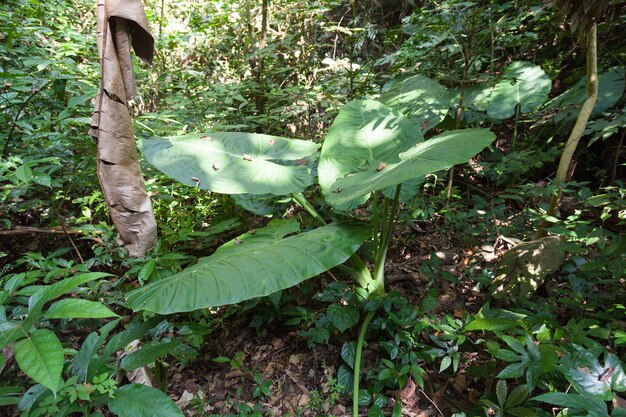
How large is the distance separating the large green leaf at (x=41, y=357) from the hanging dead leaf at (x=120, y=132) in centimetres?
82

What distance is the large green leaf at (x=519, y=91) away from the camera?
2.44 m

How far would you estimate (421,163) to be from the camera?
1.31m

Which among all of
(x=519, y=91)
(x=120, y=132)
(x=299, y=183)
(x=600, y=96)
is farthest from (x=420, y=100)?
(x=120, y=132)

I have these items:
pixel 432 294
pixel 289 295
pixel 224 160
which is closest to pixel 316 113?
pixel 224 160

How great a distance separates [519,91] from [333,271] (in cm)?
184

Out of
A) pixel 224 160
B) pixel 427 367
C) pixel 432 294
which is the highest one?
pixel 224 160

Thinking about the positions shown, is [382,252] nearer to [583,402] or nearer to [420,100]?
[583,402]

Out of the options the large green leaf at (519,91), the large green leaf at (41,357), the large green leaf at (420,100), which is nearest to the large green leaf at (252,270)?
the large green leaf at (41,357)

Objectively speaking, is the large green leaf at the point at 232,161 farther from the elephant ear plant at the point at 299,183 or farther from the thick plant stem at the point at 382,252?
the thick plant stem at the point at 382,252

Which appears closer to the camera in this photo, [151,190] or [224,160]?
[224,160]

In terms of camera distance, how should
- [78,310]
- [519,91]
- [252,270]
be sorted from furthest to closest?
1. [519,91]
2. [252,270]
3. [78,310]

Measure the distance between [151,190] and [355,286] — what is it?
1.43 metres

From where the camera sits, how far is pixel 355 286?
5.80 feet

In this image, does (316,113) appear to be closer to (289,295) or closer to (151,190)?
(151,190)
